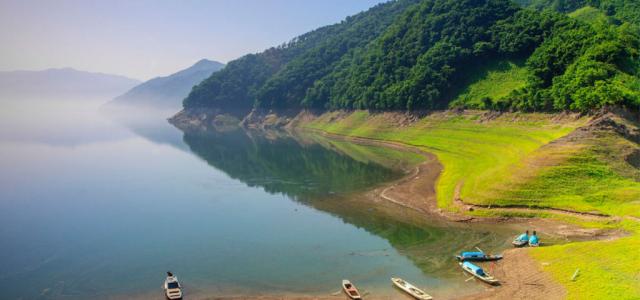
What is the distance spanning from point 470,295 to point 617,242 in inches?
654

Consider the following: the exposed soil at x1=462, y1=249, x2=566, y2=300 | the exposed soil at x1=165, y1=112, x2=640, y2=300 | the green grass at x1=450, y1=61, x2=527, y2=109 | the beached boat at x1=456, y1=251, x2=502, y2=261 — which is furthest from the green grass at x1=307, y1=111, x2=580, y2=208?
the exposed soil at x1=462, y1=249, x2=566, y2=300

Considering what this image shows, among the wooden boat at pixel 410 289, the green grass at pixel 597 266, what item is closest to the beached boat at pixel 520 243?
the green grass at pixel 597 266

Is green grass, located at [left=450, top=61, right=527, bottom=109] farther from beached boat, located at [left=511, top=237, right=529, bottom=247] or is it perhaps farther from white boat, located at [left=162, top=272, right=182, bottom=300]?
white boat, located at [left=162, top=272, right=182, bottom=300]

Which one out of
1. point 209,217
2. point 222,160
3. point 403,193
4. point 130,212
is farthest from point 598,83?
point 222,160

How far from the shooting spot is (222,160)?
122m

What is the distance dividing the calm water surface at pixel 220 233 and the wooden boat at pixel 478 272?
985 millimetres

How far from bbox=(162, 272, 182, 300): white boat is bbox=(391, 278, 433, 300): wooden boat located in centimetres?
1845

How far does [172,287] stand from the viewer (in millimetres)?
36344

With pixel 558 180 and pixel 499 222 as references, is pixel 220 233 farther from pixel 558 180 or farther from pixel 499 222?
pixel 558 180

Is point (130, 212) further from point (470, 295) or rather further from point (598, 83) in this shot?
point (598, 83)

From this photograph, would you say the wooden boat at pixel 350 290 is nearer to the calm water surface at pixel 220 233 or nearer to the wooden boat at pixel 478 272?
the calm water surface at pixel 220 233

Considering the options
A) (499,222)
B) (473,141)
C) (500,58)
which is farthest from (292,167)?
A: (500,58)

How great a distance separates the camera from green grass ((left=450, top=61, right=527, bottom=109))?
113 meters

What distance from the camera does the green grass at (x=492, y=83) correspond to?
4439 inches
